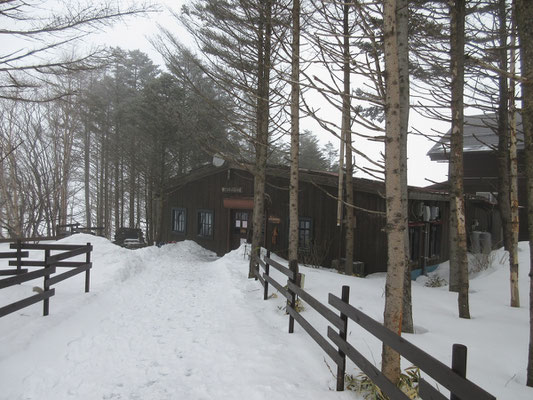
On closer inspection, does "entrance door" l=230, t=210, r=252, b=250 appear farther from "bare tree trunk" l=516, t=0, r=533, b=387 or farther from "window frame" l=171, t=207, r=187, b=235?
"bare tree trunk" l=516, t=0, r=533, b=387

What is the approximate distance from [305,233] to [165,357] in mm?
10479

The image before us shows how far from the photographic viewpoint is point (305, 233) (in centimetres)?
1473

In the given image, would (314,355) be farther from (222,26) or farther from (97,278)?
(222,26)

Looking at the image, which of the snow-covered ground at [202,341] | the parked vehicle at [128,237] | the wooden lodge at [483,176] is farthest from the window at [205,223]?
the wooden lodge at [483,176]

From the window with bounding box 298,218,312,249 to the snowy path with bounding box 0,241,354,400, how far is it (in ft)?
23.4

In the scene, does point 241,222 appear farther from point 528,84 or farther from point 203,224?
point 528,84

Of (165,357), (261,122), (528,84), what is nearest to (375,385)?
(165,357)

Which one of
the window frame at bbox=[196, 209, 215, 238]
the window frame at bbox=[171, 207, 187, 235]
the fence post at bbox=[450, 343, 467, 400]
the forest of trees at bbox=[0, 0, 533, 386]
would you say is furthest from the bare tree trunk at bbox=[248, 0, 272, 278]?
the window frame at bbox=[171, 207, 187, 235]

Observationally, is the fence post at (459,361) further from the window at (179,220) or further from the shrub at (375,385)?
the window at (179,220)

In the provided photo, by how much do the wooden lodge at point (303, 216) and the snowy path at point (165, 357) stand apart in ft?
19.7

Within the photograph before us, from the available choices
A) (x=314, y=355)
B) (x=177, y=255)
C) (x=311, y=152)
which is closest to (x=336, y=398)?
(x=314, y=355)

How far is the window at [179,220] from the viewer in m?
20.1

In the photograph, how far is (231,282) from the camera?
961cm

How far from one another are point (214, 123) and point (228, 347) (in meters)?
17.3
